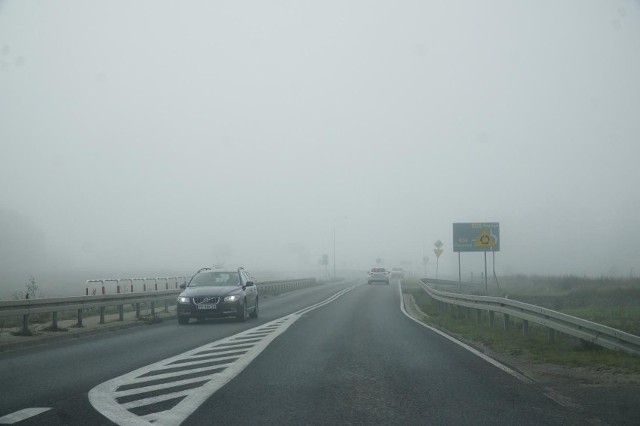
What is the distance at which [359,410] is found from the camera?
699cm

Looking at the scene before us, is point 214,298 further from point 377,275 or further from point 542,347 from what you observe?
point 377,275

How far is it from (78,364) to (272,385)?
13.3 feet

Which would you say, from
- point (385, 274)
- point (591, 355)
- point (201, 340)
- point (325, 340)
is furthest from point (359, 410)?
point (385, 274)

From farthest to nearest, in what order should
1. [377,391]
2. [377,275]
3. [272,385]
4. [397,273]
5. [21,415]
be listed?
1. [397,273]
2. [377,275]
3. [272,385]
4. [377,391]
5. [21,415]

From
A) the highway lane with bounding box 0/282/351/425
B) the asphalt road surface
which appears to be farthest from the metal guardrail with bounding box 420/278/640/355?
the highway lane with bounding box 0/282/351/425

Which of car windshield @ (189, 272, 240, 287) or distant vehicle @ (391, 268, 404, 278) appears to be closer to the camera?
car windshield @ (189, 272, 240, 287)

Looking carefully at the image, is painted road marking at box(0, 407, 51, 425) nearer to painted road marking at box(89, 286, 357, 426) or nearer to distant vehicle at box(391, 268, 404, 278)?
painted road marking at box(89, 286, 357, 426)

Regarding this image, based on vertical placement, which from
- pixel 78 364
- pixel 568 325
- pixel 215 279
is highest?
pixel 215 279

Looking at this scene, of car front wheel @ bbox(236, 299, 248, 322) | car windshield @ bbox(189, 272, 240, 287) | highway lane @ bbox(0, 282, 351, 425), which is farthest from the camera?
car windshield @ bbox(189, 272, 240, 287)

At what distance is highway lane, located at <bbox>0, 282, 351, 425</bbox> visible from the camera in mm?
7254

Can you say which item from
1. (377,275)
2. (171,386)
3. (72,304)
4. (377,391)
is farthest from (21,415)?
(377,275)

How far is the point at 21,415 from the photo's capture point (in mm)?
→ 6738

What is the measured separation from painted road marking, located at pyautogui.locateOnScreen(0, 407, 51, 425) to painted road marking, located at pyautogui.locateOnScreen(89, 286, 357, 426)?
57 centimetres

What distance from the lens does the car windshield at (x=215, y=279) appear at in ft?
67.7
